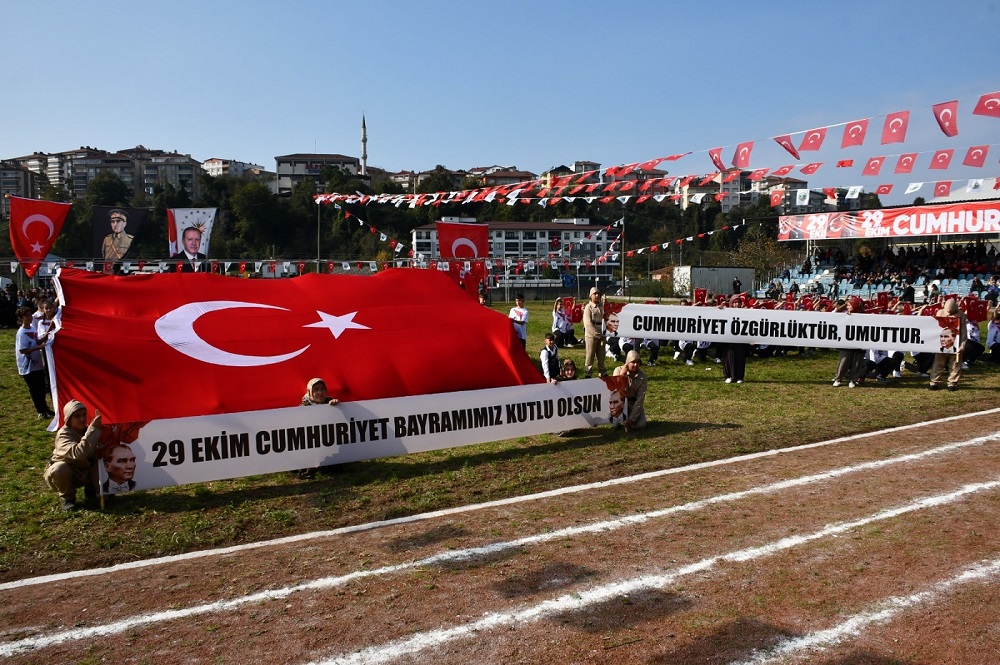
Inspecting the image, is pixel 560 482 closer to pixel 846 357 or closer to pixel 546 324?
pixel 846 357

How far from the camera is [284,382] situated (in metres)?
10.3

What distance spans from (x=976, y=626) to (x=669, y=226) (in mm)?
94745

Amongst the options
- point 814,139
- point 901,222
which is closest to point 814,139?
point 814,139

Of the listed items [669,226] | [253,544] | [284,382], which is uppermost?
[669,226]

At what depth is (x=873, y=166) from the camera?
22312 mm

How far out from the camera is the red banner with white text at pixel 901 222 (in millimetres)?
40406

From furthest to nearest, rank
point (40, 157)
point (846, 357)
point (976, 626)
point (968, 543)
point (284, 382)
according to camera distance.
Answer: point (40, 157) < point (846, 357) < point (284, 382) < point (968, 543) < point (976, 626)

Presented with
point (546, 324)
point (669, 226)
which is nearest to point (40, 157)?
point (669, 226)

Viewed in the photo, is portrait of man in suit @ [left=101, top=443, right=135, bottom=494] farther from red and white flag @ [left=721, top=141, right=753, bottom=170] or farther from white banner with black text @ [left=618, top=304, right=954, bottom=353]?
red and white flag @ [left=721, top=141, right=753, bottom=170]

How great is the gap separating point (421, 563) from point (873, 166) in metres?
20.9

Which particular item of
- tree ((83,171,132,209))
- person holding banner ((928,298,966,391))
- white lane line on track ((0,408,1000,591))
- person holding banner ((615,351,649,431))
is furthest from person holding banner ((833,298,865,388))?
tree ((83,171,132,209))

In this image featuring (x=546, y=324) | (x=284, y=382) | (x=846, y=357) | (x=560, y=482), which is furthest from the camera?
→ (x=546, y=324)

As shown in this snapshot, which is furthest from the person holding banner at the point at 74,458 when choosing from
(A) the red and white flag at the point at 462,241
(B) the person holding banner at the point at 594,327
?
(A) the red and white flag at the point at 462,241

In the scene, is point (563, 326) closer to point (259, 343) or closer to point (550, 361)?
point (550, 361)
